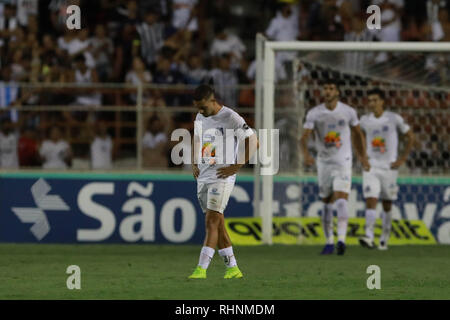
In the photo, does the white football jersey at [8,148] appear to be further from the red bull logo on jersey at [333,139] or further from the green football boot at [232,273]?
the green football boot at [232,273]

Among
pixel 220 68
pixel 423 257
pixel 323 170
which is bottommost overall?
pixel 423 257

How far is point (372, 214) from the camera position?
634 inches

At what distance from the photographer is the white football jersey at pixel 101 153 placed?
17562mm

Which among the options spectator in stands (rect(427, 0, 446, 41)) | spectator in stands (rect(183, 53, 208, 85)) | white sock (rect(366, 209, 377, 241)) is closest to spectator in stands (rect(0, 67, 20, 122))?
spectator in stands (rect(183, 53, 208, 85))

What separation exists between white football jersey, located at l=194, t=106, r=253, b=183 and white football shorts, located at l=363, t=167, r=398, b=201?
5.43 meters

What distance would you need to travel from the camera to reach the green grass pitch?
991cm

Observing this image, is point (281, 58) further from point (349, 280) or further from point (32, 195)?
point (349, 280)

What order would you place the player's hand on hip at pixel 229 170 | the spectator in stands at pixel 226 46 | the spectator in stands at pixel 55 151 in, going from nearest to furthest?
the player's hand on hip at pixel 229 170
the spectator in stands at pixel 55 151
the spectator in stands at pixel 226 46

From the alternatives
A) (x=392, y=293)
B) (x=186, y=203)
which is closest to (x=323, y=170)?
(x=186, y=203)

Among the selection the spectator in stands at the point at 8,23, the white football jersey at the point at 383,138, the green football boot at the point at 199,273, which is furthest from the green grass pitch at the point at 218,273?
the spectator in stands at the point at 8,23

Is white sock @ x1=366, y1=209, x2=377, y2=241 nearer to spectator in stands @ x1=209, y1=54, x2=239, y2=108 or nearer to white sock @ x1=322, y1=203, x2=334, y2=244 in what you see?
white sock @ x1=322, y1=203, x2=334, y2=244

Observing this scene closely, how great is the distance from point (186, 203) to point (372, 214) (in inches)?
121

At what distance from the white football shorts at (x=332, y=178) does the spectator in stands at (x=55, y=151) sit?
4.21m

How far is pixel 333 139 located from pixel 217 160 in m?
4.74
